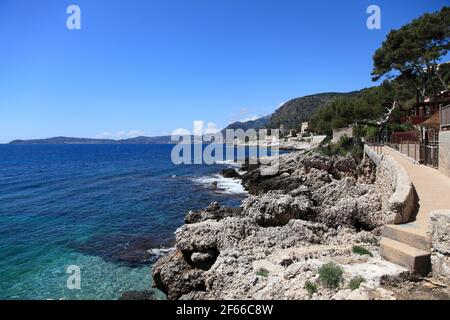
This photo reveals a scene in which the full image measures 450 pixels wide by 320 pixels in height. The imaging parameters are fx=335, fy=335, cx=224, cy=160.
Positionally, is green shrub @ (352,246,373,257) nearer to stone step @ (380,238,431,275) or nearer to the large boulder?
stone step @ (380,238,431,275)

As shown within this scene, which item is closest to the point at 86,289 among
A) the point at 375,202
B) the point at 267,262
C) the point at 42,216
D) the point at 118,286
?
the point at 118,286

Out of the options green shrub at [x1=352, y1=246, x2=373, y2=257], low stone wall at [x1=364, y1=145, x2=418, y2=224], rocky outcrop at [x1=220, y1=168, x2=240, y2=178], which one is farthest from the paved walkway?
rocky outcrop at [x1=220, y1=168, x2=240, y2=178]

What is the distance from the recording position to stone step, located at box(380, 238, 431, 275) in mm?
7848

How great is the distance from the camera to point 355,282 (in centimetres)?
753

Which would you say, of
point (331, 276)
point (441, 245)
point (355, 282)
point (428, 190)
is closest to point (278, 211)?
point (428, 190)

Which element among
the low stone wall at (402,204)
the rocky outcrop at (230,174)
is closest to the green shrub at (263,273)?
the low stone wall at (402,204)

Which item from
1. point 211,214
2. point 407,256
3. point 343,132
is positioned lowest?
point 211,214

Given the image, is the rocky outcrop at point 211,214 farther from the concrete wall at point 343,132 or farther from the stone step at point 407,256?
the concrete wall at point 343,132

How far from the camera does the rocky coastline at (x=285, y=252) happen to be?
8195 millimetres

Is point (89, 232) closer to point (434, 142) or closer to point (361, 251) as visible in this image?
point (361, 251)

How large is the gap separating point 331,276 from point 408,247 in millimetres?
2302

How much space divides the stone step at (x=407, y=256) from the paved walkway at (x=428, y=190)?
0.93m

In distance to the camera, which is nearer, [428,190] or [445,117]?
[428,190]
